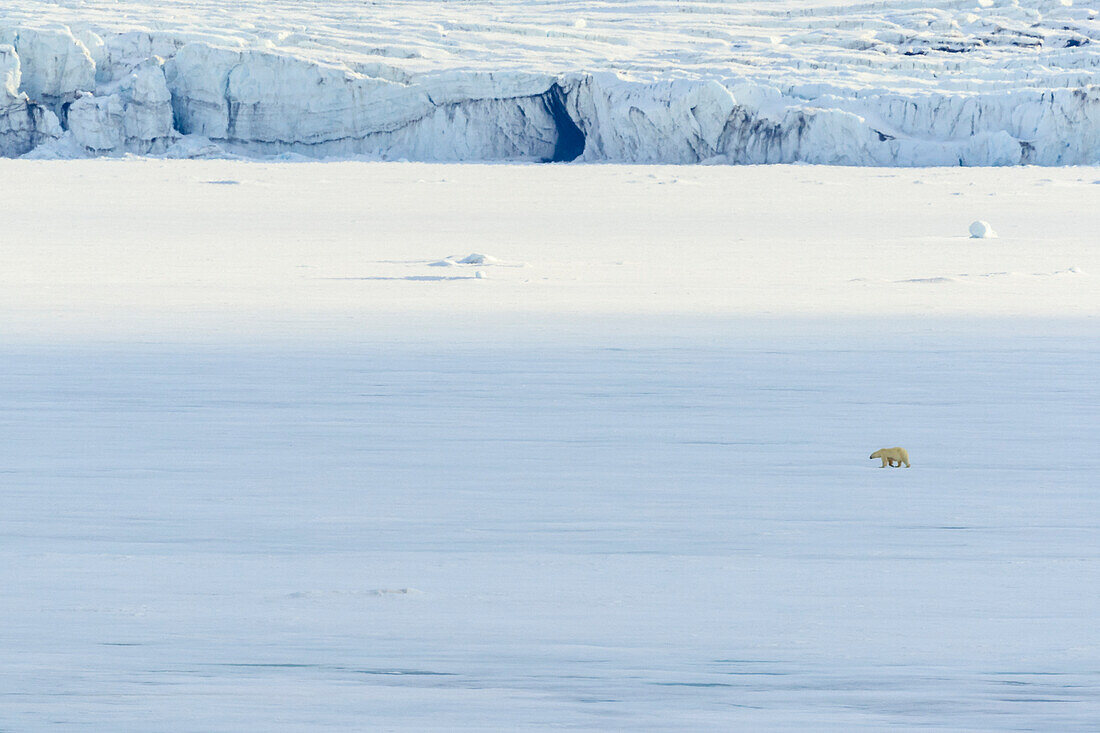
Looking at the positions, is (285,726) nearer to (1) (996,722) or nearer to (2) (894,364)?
(1) (996,722)

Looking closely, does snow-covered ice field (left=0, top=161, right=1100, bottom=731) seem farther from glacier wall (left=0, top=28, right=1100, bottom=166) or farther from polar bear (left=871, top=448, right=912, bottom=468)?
glacier wall (left=0, top=28, right=1100, bottom=166)

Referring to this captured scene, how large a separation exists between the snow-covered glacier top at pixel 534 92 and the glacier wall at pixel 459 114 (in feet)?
0.08

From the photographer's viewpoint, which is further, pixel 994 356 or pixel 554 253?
pixel 554 253

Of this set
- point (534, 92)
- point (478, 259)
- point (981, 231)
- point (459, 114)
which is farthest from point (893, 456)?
point (459, 114)

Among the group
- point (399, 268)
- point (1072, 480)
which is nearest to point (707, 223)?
point (399, 268)

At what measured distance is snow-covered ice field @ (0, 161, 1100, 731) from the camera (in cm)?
222

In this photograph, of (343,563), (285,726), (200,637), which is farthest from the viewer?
(343,563)

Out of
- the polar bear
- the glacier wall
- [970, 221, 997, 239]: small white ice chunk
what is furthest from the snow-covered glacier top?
the polar bear

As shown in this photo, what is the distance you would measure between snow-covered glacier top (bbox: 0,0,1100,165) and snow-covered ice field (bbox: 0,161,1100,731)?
13.3 meters

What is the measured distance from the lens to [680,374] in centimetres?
520

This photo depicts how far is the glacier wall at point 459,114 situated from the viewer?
21.2 metres

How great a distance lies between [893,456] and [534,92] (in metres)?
19.4

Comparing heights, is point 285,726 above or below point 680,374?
above

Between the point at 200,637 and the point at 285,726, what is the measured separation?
1.39 feet
